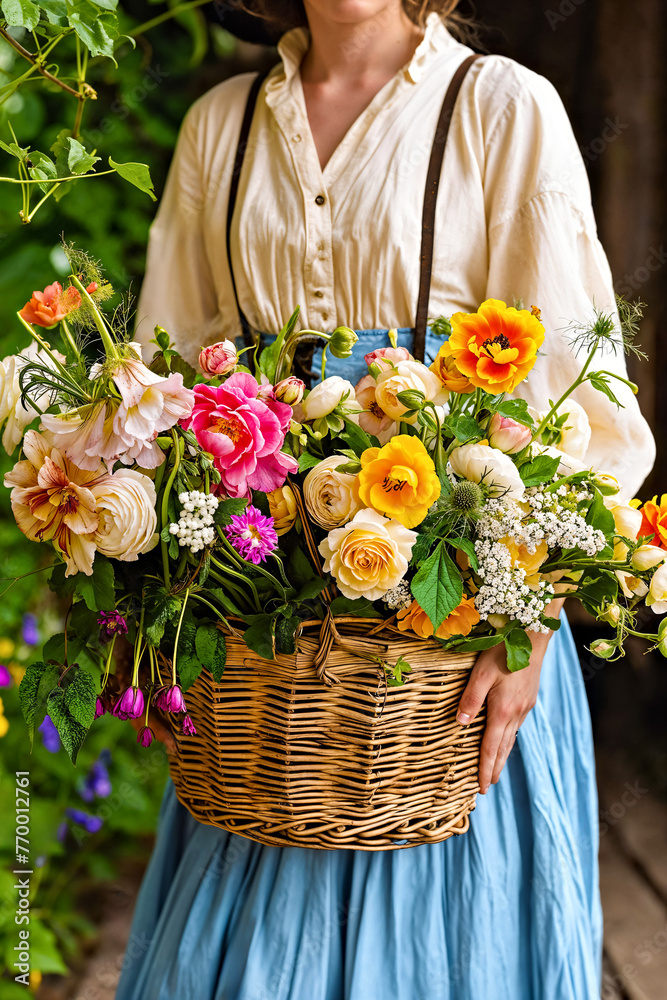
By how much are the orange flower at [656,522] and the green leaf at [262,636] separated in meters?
0.31

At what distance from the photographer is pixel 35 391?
663 mm

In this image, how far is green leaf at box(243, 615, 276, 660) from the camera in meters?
0.61

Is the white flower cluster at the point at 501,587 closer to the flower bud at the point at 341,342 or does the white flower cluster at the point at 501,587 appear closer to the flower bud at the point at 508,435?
the flower bud at the point at 508,435

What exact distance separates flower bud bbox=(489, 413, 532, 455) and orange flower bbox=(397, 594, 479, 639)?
119 millimetres

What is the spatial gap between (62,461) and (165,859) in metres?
0.68

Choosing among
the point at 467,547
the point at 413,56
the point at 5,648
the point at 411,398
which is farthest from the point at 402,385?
the point at 5,648

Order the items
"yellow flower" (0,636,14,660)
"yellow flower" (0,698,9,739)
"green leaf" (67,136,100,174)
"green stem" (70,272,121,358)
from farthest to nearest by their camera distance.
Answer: "yellow flower" (0,636,14,660), "yellow flower" (0,698,9,739), "green leaf" (67,136,100,174), "green stem" (70,272,121,358)

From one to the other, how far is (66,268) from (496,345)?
122 cm

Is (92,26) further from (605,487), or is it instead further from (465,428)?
(605,487)

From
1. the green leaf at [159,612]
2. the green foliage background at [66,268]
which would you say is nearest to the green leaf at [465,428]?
the green leaf at [159,612]

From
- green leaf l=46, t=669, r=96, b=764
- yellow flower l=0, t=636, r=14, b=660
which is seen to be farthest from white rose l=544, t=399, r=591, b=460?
yellow flower l=0, t=636, r=14, b=660

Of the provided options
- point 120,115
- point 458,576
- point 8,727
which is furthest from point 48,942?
point 120,115

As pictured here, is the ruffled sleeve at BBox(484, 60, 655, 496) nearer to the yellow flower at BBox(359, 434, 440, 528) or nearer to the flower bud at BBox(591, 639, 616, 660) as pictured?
the flower bud at BBox(591, 639, 616, 660)

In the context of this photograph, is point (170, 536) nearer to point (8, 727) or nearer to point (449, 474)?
point (449, 474)
